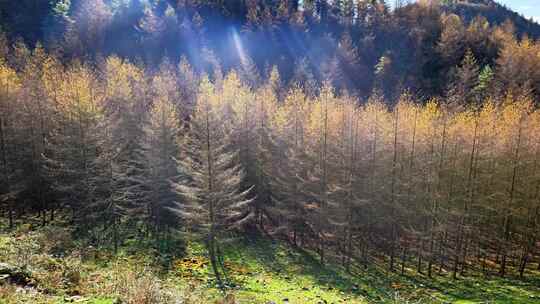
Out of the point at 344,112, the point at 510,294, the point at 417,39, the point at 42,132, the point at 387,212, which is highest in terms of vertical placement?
the point at 417,39

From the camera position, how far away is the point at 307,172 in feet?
89.3

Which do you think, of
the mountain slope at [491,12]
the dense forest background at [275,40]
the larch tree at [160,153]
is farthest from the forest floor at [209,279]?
the mountain slope at [491,12]

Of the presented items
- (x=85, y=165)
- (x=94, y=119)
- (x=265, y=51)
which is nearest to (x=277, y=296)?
(x=85, y=165)

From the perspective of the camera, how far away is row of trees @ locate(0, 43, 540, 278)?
978 inches

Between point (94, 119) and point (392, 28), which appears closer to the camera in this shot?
point (94, 119)

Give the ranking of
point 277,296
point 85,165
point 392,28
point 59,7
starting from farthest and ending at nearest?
point 392,28, point 59,7, point 85,165, point 277,296

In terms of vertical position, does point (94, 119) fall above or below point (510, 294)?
above

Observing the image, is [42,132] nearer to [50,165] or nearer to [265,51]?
[50,165]

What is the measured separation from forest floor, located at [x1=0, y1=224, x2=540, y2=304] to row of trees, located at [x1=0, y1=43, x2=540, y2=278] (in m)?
1.80

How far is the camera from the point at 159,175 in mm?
28391

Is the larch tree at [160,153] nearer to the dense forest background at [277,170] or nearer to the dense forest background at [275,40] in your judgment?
the dense forest background at [277,170]

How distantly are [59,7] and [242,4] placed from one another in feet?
147

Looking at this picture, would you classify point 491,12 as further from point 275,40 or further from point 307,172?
point 307,172

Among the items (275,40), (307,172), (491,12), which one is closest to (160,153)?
(307,172)
